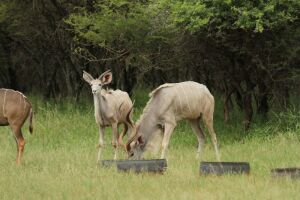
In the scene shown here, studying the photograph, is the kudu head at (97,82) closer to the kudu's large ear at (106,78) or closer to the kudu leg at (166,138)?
the kudu's large ear at (106,78)

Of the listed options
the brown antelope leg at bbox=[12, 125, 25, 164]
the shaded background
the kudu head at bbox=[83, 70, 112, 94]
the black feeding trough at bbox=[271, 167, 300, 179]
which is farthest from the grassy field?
the kudu head at bbox=[83, 70, 112, 94]

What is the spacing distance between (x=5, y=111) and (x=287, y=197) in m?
7.57

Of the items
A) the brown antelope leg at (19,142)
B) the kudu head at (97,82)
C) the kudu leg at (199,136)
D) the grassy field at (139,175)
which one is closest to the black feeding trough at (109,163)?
the grassy field at (139,175)

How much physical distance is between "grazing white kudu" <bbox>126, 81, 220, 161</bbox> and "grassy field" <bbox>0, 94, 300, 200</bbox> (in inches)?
27.6

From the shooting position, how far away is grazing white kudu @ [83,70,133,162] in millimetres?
15055

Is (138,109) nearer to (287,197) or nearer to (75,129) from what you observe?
(75,129)

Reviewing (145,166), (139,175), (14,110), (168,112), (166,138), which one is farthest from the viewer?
(168,112)

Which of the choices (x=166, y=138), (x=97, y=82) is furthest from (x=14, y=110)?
(x=166, y=138)

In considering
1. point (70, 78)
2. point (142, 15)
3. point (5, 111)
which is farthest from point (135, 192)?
point (70, 78)

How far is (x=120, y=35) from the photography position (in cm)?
2300

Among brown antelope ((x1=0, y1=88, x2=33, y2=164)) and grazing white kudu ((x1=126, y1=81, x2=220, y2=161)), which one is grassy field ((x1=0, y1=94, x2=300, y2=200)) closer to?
grazing white kudu ((x1=126, y1=81, x2=220, y2=161))

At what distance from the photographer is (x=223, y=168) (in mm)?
12047

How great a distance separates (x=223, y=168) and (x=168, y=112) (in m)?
3.66

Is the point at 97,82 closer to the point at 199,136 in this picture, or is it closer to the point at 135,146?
the point at 135,146
